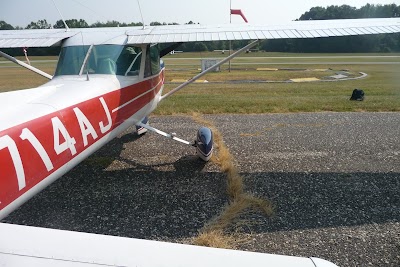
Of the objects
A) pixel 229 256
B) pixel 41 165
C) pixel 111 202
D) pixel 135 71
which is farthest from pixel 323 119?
pixel 229 256

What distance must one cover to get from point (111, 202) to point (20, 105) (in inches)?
76.0

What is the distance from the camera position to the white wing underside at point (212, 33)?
4617 millimetres

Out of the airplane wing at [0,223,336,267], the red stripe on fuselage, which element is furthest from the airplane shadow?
the airplane wing at [0,223,336,267]

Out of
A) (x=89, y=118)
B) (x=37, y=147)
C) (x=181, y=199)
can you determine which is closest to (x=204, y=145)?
(x=181, y=199)

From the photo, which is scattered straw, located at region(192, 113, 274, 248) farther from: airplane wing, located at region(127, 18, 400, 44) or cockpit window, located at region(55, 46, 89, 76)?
cockpit window, located at region(55, 46, 89, 76)

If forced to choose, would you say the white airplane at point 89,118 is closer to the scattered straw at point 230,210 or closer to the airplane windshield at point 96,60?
the airplane windshield at point 96,60

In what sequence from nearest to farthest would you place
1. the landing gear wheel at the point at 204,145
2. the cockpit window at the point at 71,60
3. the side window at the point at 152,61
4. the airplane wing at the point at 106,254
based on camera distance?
the airplane wing at the point at 106,254, the cockpit window at the point at 71,60, the landing gear wheel at the point at 204,145, the side window at the point at 152,61

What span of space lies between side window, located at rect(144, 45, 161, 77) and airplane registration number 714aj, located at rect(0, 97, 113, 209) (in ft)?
7.52

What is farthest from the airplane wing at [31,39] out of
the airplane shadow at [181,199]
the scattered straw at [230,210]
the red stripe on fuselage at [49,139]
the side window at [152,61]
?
the scattered straw at [230,210]

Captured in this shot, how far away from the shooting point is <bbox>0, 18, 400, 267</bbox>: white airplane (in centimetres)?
98

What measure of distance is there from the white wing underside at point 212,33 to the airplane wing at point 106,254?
3877 mm

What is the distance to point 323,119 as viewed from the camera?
8.66 m

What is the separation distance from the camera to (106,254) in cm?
97

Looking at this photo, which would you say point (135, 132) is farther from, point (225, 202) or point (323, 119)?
point (323, 119)
